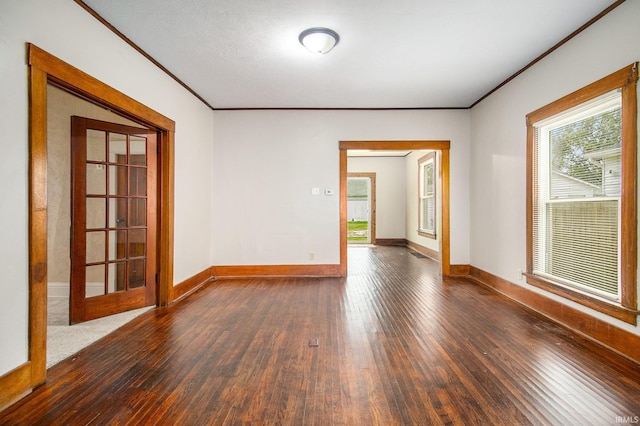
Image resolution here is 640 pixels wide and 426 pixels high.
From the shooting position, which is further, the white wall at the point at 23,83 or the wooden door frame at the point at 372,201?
the wooden door frame at the point at 372,201

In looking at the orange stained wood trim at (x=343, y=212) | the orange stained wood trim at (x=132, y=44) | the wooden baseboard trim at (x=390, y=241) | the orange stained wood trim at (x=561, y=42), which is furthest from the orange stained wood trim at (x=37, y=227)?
the wooden baseboard trim at (x=390, y=241)

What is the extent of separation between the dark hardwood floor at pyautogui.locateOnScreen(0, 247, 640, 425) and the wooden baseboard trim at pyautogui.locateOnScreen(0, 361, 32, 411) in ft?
0.19

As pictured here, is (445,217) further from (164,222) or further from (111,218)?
(111,218)

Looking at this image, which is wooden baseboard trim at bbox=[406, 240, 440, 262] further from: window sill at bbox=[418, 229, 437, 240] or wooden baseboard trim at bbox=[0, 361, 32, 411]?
wooden baseboard trim at bbox=[0, 361, 32, 411]

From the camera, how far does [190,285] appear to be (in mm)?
4398

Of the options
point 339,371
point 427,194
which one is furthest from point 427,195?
point 339,371

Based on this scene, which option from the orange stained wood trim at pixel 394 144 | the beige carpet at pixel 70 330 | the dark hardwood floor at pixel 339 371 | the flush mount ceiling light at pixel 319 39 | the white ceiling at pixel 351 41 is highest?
the white ceiling at pixel 351 41

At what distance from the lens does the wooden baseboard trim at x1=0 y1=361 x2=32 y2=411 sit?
1.81 metres

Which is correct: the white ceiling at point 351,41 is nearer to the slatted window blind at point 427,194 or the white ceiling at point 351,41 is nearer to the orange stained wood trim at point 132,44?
the orange stained wood trim at point 132,44

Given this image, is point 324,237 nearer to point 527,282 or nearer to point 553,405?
point 527,282

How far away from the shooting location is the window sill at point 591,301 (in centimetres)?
242

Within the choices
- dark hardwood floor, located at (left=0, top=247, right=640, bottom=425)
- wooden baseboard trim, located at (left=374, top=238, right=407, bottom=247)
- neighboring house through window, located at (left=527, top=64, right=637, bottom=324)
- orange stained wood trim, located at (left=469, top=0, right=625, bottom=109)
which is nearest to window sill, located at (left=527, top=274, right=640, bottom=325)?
neighboring house through window, located at (left=527, top=64, right=637, bottom=324)

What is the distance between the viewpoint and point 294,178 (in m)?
5.29

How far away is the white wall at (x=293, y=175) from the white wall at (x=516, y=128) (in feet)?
1.35
